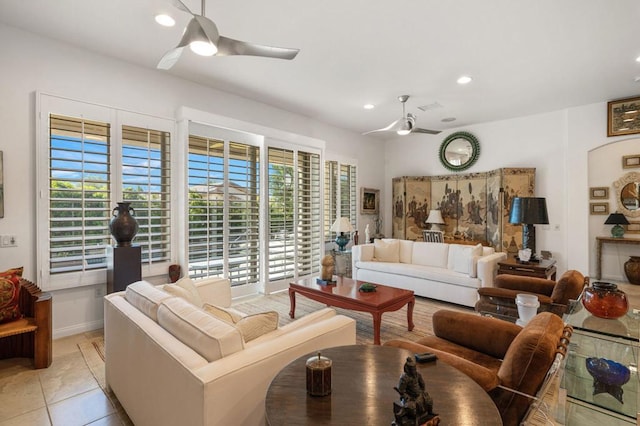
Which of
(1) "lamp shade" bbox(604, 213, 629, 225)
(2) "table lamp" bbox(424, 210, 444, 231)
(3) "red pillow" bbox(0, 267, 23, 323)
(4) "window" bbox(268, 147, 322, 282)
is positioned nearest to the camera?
(3) "red pillow" bbox(0, 267, 23, 323)

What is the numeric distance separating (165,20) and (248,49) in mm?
1103

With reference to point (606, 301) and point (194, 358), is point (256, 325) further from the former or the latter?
point (606, 301)

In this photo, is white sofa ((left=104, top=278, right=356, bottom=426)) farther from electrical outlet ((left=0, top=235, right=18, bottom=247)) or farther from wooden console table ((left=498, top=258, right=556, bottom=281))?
wooden console table ((left=498, top=258, right=556, bottom=281))

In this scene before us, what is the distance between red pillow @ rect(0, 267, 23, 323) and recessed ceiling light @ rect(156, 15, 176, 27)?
2600 mm

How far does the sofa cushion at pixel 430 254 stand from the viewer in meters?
5.03

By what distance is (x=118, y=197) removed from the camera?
3.58m

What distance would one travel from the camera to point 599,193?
5.91 meters

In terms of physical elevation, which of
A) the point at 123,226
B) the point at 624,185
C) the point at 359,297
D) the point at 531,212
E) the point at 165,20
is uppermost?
the point at 165,20

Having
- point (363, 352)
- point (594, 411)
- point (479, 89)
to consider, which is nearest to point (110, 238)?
point (363, 352)

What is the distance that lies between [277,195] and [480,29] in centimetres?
338

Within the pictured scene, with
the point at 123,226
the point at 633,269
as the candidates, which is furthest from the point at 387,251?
the point at 633,269

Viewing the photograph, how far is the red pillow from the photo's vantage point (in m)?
2.60

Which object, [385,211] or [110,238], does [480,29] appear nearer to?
[110,238]

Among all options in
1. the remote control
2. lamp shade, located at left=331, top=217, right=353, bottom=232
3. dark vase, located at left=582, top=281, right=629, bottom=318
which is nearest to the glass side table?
dark vase, located at left=582, top=281, right=629, bottom=318
